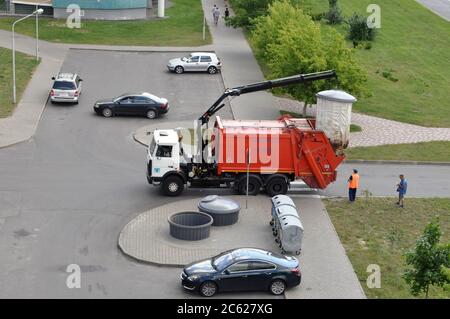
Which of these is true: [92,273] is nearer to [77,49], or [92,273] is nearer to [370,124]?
[370,124]

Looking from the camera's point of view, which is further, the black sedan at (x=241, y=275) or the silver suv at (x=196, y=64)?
the silver suv at (x=196, y=64)

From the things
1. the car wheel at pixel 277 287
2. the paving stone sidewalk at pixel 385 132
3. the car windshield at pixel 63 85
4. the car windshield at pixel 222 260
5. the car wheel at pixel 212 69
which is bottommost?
the paving stone sidewalk at pixel 385 132

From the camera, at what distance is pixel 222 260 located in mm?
23203

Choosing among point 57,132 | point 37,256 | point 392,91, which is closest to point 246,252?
point 37,256

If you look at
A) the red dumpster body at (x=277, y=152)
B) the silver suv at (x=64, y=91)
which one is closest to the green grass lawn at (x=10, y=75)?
A: the silver suv at (x=64, y=91)

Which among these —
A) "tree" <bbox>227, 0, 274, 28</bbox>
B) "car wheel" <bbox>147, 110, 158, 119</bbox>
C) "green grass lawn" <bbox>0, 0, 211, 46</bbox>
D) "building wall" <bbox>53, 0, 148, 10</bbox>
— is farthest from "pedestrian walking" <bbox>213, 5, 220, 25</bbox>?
"car wheel" <bbox>147, 110, 158, 119</bbox>

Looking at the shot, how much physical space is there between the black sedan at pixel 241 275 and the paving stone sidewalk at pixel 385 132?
1683cm

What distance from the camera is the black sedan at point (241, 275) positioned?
74.6 ft

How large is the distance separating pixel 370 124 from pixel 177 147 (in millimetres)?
15397

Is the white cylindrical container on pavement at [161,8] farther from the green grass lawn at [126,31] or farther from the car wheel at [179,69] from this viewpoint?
the car wheel at [179,69]

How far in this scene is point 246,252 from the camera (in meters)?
23.3

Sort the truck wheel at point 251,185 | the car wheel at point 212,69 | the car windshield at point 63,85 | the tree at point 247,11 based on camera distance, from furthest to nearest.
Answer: the tree at point 247,11
the car wheel at point 212,69
the car windshield at point 63,85
the truck wheel at point 251,185

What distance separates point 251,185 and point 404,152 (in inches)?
389

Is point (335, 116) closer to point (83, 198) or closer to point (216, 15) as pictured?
point (83, 198)
